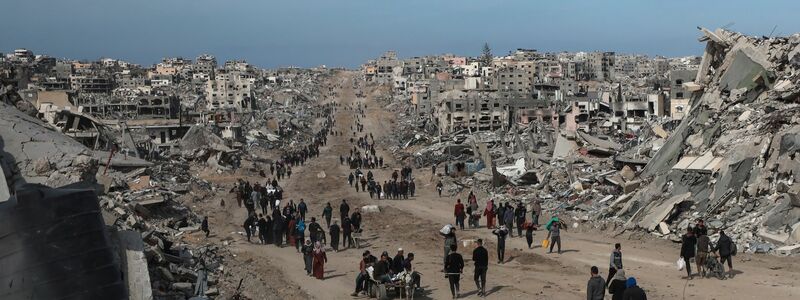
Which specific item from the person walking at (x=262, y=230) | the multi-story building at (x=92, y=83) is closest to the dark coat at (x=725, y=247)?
the person walking at (x=262, y=230)

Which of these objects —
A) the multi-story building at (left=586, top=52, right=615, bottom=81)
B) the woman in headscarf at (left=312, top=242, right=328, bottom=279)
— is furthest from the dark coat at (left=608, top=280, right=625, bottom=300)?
the multi-story building at (left=586, top=52, right=615, bottom=81)

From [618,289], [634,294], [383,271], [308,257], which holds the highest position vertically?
[634,294]

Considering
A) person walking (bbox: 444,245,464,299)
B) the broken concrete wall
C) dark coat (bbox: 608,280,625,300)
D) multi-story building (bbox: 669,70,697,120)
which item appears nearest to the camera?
dark coat (bbox: 608,280,625,300)

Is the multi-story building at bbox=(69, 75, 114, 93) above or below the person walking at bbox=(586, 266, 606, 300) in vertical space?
above

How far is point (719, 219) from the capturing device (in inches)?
815

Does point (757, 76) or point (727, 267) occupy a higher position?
point (757, 76)

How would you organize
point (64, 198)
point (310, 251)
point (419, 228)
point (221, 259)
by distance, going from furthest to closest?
point (419, 228), point (221, 259), point (310, 251), point (64, 198)

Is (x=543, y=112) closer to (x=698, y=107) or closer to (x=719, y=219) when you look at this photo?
(x=698, y=107)

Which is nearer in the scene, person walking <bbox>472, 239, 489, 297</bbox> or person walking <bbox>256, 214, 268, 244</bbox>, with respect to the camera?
person walking <bbox>472, 239, 489, 297</bbox>

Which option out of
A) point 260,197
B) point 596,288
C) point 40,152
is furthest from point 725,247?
point 260,197

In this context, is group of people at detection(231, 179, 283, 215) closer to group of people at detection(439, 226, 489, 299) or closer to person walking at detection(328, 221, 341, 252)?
person walking at detection(328, 221, 341, 252)

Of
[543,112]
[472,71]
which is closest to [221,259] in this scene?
[543,112]

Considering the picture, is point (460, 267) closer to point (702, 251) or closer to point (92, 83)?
point (702, 251)

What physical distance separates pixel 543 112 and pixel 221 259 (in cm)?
5180
